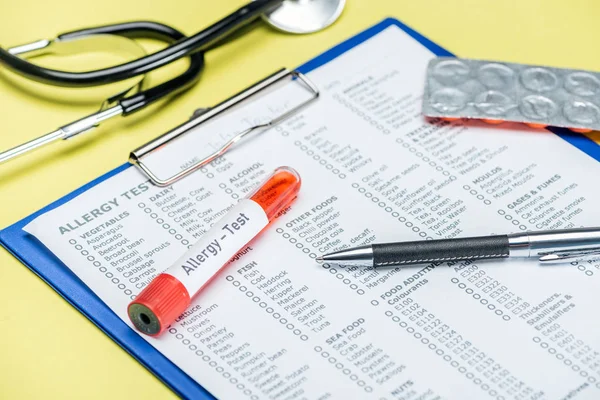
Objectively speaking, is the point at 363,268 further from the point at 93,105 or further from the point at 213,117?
the point at 93,105

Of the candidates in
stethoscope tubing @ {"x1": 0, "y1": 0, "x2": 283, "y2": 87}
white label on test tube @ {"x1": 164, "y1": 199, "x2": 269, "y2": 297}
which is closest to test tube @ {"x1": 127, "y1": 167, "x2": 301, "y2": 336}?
white label on test tube @ {"x1": 164, "y1": 199, "x2": 269, "y2": 297}

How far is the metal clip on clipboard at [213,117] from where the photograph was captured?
0.74m

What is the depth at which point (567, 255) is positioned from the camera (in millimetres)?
667

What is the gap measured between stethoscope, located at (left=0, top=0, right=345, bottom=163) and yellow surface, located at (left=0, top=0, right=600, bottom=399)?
0.7 inches

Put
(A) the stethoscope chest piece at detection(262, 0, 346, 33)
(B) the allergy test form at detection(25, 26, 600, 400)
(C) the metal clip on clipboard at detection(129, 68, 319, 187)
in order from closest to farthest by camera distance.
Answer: (B) the allergy test form at detection(25, 26, 600, 400)
(C) the metal clip on clipboard at detection(129, 68, 319, 187)
(A) the stethoscope chest piece at detection(262, 0, 346, 33)

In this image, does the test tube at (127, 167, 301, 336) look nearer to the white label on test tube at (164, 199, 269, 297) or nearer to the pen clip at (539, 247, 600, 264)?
the white label on test tube at (164, 199, 269, 297)

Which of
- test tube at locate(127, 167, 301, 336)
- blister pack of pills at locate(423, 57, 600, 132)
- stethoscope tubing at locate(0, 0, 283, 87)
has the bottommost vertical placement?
test tube at locate(127, 167, 301, 336)

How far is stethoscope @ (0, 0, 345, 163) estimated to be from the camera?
75cm

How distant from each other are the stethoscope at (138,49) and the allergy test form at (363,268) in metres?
0.06

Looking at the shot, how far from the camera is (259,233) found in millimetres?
694

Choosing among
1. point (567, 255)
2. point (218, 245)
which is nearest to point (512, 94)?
point (567, 255)

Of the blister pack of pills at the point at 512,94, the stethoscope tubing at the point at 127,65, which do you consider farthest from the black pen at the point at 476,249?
the stethoscope tubing at the point at 127,65

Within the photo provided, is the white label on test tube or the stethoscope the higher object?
the stethoscope

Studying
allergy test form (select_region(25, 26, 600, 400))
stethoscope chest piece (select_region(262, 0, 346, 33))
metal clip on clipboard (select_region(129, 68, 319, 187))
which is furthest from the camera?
stethoscope chest piece (select_region(262, 0, 346, 33))
